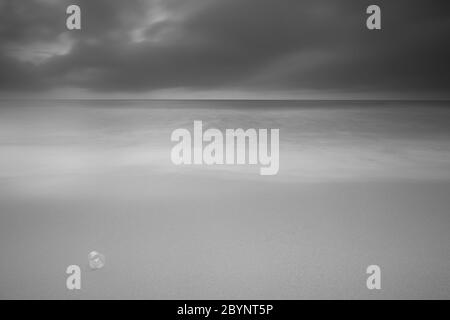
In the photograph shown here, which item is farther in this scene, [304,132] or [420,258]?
[304,132]

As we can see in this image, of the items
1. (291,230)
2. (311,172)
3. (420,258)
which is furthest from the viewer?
(311,172)

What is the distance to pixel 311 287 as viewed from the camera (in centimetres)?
147

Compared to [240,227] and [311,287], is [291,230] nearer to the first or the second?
[240,227]

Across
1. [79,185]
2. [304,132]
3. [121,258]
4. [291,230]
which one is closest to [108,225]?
[121,258]

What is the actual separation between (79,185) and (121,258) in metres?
0.89

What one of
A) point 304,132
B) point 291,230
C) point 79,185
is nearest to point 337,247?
point 291,230

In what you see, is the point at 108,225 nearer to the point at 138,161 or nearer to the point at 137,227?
the point at 137,227

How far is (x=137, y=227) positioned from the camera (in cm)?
188

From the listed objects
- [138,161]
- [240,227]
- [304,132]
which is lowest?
[240,227]

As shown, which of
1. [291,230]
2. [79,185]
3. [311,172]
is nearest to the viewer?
[291,230]

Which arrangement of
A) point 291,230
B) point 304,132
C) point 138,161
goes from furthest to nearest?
point 304,132, point 138,161, point 291,230

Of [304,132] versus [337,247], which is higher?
[304,132]

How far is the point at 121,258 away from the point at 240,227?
586 millimetres
